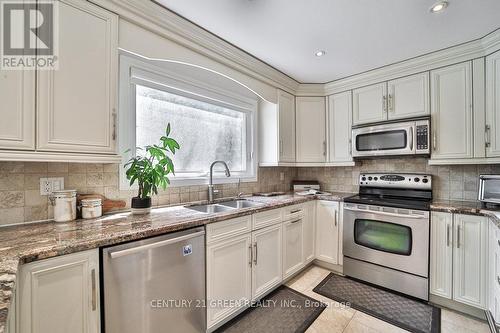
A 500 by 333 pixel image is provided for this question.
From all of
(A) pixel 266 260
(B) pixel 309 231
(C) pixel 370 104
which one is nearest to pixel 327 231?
(B) pixel 309 231

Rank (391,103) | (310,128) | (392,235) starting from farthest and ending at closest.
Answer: (310,128) → (391,103) → (392,235)

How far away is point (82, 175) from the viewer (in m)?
1.49

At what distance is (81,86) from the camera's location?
1256 mm

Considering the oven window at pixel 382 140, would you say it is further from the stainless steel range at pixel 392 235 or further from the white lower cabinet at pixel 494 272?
the white lower cabinet at pixel 494 272

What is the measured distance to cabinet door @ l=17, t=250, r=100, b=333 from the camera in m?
0.88

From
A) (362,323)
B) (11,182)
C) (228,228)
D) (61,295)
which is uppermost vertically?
(11,182)

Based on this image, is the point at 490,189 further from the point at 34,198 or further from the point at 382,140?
the point at 34,198

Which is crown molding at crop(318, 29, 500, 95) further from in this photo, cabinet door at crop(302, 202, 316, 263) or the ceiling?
cabinet door at crop(302, 202, 316, 263)

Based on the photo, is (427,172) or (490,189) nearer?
(490,189)

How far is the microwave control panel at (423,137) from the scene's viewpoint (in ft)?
7.13

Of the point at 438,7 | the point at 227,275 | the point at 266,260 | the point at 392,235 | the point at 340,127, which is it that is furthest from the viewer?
the point at 340,127

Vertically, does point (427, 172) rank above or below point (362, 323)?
above

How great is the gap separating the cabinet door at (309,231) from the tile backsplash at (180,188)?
2.13ft

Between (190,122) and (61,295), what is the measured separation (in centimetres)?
165
